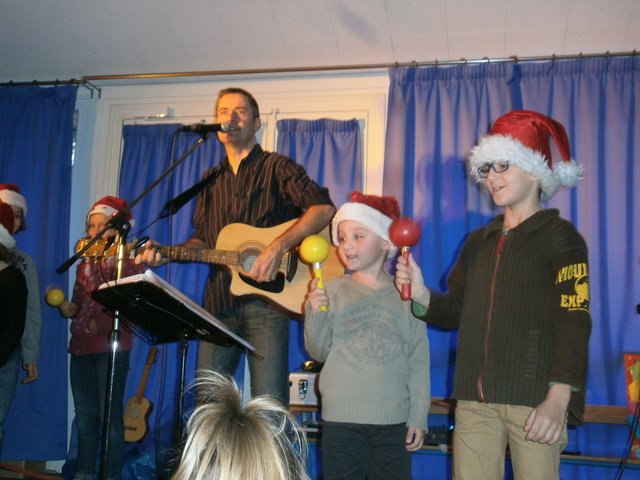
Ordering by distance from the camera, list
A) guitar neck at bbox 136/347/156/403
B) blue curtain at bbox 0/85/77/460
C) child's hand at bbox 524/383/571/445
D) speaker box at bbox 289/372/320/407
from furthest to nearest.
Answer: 1. blue curtain at bbox 0/85/77/460
2. guitar neck at bbox 136/347/156/403
3. speaker box at bbox 289/372/320/407
4. child's hand at bbox 524/383/571/445

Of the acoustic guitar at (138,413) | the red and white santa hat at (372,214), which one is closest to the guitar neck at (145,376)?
the acoustic guitar at (138,413)

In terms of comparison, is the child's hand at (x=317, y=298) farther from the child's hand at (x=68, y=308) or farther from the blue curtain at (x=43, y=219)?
the blue curtain at (x=43, y=219)

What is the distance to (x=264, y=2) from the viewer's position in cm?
426

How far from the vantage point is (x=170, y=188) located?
4438mm

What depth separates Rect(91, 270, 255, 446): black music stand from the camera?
2361 mm

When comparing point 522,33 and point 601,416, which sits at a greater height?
point 522,33

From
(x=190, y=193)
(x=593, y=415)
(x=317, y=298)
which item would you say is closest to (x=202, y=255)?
(x=190, y=193)

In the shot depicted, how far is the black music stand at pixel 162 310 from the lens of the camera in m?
2.36

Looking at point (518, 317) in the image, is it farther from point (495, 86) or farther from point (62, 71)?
point (62, 71)

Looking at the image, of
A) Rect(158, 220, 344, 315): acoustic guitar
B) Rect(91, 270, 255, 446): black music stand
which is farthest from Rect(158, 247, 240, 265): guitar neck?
Rect(91, 270, 255, 446): black music stand

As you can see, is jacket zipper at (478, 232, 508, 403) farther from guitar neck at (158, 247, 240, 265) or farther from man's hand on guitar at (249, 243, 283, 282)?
guitar neck at (158, 247, 240, 265)

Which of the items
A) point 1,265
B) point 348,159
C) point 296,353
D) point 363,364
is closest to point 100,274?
point 1,265

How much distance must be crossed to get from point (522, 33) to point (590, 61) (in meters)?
0.58

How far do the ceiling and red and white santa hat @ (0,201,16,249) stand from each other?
1.52 metres
